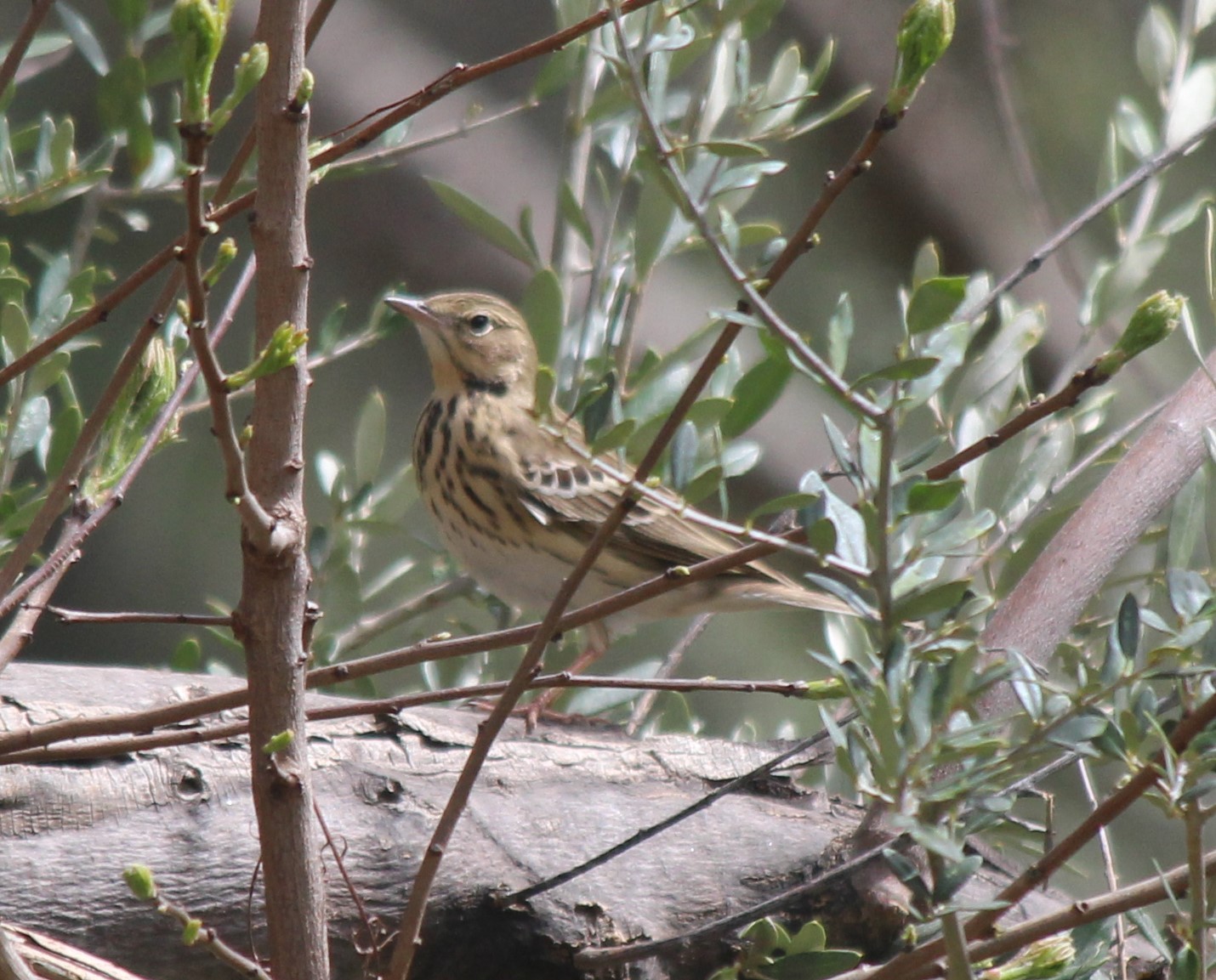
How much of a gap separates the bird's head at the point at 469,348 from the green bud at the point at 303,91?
2.36m

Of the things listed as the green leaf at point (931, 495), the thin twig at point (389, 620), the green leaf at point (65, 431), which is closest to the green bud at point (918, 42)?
the green leaf at point (931, 495)

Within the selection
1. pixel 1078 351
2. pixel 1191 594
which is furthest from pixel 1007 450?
pixel 1191 594

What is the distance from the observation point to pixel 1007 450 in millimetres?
2078

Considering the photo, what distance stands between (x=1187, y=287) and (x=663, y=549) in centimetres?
305

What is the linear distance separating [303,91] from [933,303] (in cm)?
44

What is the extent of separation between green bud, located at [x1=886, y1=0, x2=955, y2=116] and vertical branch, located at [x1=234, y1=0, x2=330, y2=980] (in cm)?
40

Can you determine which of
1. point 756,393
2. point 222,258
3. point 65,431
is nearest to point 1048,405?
point 756,393

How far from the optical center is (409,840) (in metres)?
1.67

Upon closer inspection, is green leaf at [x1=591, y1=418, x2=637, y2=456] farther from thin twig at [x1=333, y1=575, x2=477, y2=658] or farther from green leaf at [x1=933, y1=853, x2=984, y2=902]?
thin twig at [x1=333, y1=575, x2=477, y2=658]

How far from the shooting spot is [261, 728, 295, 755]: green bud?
1.06 metres

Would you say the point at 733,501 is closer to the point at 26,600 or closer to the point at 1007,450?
the point at 1007,450

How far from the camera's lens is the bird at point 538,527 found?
2.94m

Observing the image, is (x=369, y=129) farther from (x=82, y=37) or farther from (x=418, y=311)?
(x=418, y=311)

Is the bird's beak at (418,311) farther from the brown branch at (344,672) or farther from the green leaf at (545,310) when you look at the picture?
the brown branch at (344,672)
